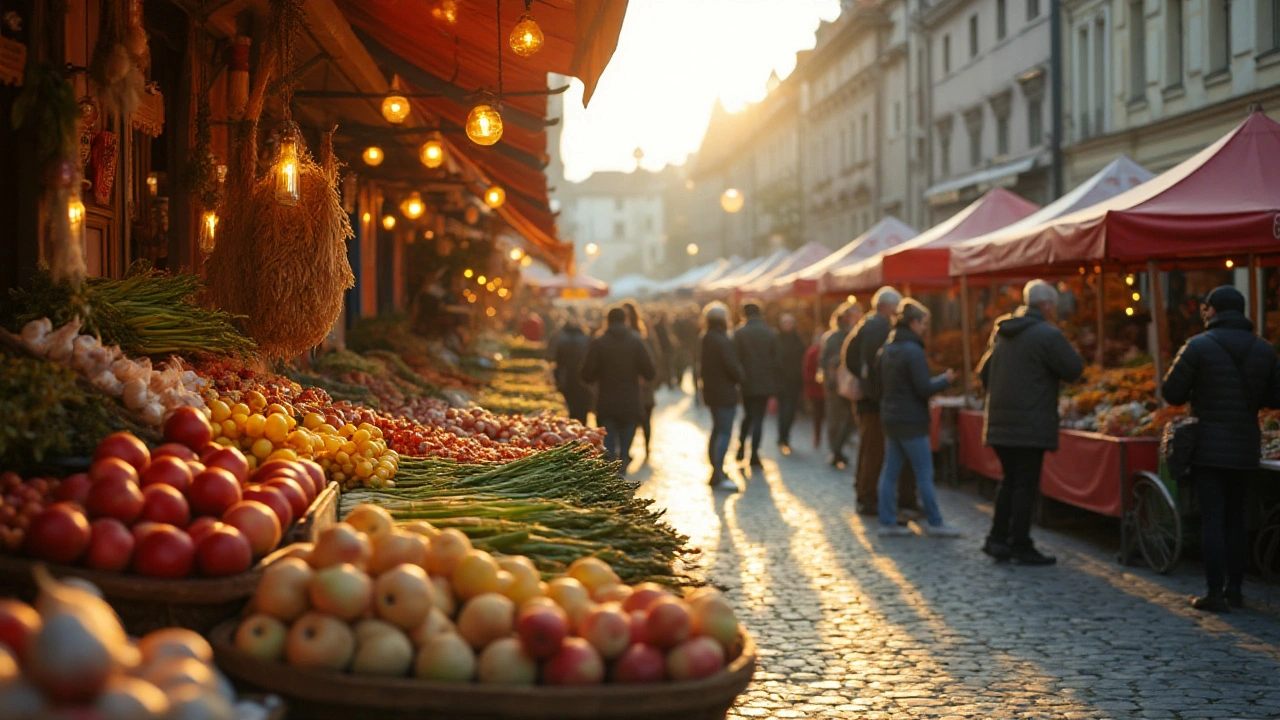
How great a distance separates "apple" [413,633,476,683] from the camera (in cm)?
296

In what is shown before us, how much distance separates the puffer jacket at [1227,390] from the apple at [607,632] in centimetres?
620

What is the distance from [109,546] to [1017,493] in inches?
312

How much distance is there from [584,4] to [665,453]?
12.3 m

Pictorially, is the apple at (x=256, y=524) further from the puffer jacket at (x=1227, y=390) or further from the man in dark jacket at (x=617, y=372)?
the man in dark jacket at (x=617, y=372)

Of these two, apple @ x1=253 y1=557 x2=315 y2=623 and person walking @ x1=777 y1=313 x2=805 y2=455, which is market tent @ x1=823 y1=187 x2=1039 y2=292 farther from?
apple @ x1=253 y1=557 x2=315 y2=623

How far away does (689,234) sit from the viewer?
283ft

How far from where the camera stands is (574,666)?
2990 mm

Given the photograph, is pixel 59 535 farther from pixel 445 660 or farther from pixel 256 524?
pixel 445 660

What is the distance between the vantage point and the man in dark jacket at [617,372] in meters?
13.3

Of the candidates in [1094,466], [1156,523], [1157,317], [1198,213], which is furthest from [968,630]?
[1157,317]

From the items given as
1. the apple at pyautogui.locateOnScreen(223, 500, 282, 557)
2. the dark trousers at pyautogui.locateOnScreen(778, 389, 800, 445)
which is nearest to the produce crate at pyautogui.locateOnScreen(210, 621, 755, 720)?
the apple at pyautogui.locateOnScreen(223, 500, 282, 557)

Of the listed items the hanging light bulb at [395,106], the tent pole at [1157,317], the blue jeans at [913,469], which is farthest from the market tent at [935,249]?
the hanging light bulb at [395,106]

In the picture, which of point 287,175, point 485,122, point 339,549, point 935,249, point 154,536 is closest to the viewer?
point 339,549

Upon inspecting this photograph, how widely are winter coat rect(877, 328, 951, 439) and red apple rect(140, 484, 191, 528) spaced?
27.6 feet
